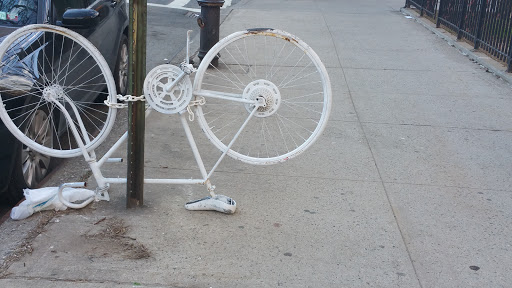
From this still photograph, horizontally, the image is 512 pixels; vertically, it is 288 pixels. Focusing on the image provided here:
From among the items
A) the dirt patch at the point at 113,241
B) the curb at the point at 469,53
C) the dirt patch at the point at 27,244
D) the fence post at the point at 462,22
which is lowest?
the dirt patch at the point at 27,244

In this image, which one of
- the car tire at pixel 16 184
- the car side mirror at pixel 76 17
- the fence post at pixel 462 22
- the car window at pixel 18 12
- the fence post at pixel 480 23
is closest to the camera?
the car tire at pixel 16 184

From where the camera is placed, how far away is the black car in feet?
14.1

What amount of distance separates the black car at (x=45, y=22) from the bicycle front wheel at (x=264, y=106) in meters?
1.10

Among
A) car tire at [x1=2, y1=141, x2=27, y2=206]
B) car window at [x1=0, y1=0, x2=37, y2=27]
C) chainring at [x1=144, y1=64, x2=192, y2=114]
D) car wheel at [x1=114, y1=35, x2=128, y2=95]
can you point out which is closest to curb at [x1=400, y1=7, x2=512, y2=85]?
car wheel at [x1=114, y1=35, x2=128, y2=95]

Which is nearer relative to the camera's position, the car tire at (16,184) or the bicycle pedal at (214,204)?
the bicycle pedal at (214,204)

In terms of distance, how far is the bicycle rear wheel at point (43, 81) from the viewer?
398cm

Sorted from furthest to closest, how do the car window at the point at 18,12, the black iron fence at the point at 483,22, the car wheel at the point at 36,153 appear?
the black iron fence at the point at 483,22
the car window at the point at 18,12
the car wheel at the point at 36,153

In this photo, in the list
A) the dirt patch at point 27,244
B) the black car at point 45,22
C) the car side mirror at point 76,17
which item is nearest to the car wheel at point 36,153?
the black car at point 45,22

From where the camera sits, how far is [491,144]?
5938 millimetres

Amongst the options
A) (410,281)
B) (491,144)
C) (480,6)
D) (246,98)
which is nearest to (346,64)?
(480,6)

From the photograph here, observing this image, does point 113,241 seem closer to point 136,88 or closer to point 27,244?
point 27,244

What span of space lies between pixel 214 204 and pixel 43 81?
1.56 metres

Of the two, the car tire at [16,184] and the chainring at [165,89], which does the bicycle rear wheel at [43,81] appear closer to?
the car tire at [16,184]

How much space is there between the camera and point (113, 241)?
151 inches
